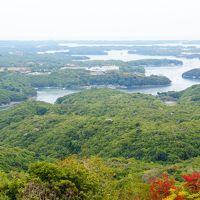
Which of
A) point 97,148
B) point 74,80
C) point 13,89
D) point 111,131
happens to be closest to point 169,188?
point 97,148

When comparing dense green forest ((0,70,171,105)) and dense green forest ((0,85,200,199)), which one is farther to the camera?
dense green forest ((0,70,171,105))

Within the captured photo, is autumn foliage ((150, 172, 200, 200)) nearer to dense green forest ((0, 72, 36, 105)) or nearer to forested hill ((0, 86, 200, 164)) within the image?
forested hill ((0, 86, 200, 164))

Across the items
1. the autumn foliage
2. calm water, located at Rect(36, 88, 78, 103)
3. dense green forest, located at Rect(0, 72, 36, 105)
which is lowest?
calm water, located at Rect(36, 88, 78, 103)

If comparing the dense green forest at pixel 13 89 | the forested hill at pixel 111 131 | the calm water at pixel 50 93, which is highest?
Result: the forested hill at pixel 111 131

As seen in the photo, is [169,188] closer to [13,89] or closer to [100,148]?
[100,148]

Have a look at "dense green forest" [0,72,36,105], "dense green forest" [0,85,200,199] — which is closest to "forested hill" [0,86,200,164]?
"dense green forest" [0,85,200,199]

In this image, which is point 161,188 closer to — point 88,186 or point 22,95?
point 88,186

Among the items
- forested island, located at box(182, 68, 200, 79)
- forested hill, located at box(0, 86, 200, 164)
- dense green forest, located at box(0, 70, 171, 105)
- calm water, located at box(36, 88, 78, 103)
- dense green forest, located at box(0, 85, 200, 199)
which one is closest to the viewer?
dense green forest, located at box(0, 85, 200, 199)

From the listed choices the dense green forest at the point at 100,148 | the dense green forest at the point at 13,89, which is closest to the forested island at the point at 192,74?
the dense green forest at the point at 100,148

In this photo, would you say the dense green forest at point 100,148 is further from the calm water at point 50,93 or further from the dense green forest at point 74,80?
the calm water at point 50,93

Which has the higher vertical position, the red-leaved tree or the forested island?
the red-leaved tree

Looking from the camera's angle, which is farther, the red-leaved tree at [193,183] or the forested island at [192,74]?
the forested island at [192,74]
